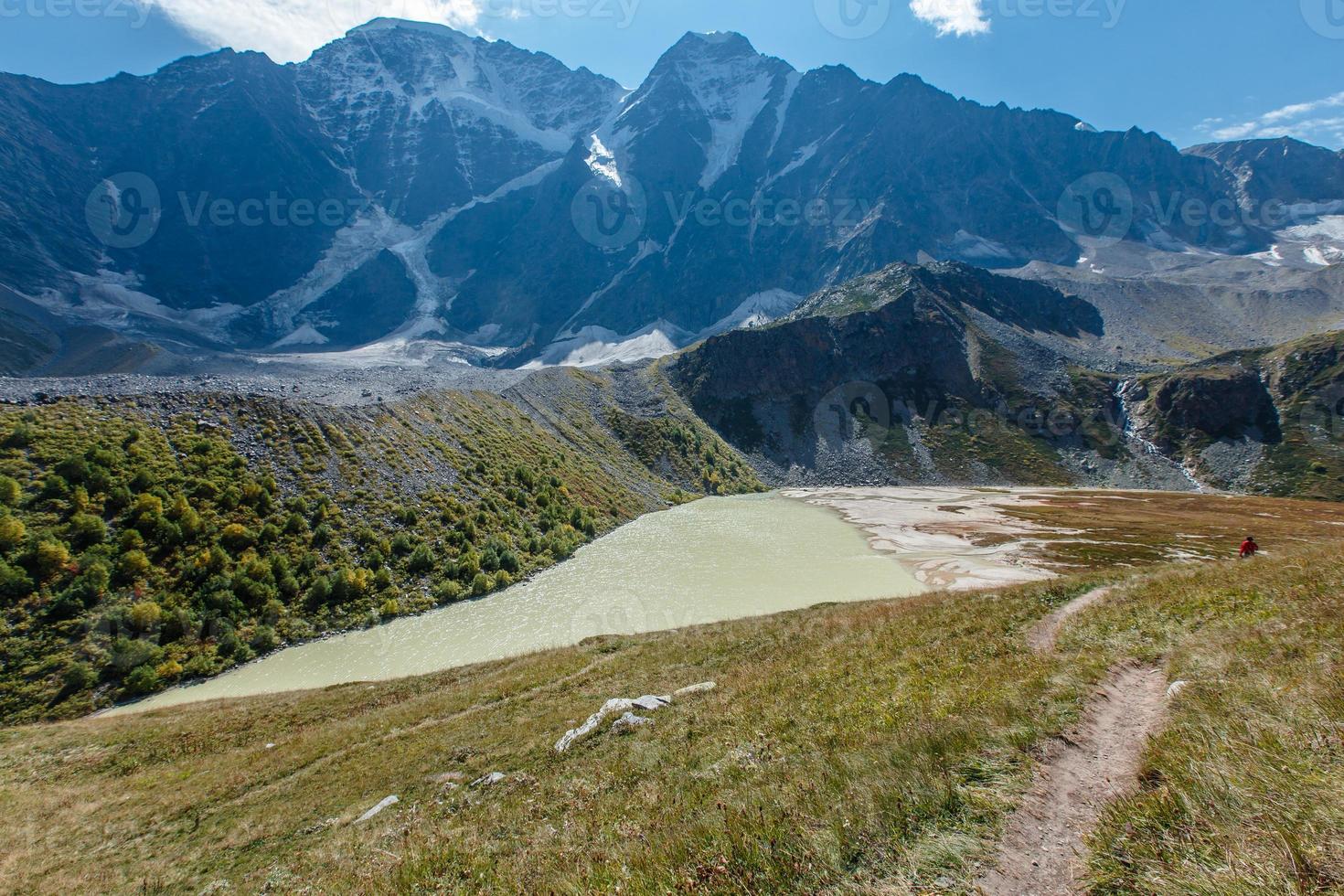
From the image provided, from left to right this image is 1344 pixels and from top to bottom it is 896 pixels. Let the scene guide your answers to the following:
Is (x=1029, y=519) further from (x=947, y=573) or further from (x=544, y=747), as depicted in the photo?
(x=544, y=747)

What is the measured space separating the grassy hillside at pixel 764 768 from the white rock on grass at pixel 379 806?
262mm

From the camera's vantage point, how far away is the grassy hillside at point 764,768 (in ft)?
16.5

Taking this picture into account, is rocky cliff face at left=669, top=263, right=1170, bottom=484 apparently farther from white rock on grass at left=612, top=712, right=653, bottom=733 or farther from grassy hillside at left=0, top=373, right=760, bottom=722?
white rock on grass at left=612, top=712, right=653, bottom=733

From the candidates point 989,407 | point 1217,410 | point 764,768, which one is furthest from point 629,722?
point 1217,410

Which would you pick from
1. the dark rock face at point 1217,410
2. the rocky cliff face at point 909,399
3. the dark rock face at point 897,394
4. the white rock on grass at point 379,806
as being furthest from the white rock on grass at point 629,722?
the dark rock face at point 1217,410

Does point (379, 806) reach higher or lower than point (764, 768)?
lower

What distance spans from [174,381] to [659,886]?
57159 mm

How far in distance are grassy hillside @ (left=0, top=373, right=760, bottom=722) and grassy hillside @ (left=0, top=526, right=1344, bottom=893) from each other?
233 inches

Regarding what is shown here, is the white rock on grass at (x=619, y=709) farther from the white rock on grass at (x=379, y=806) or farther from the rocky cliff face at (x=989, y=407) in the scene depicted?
the rocky cliff face at (x=989, y=407)

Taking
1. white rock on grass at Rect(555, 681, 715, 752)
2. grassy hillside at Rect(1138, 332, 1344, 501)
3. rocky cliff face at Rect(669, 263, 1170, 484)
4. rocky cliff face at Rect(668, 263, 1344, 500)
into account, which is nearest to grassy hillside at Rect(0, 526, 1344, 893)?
white rock on grass at Rect(555, 681, 715, 752)

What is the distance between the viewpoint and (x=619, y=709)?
13.7 meters

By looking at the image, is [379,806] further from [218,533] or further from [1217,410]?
[1217,410]

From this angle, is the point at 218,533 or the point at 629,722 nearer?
the point at 629,722

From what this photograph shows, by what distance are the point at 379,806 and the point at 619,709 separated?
5489mm
